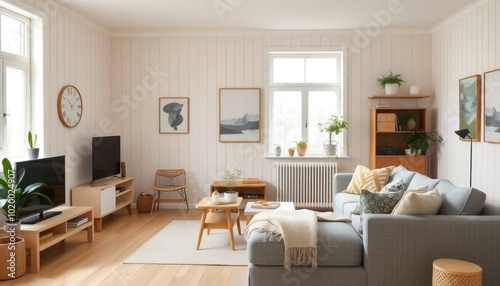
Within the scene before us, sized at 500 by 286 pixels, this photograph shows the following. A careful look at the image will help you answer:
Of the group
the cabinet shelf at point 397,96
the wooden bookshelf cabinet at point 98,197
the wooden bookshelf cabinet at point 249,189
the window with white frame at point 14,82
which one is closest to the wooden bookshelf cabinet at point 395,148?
the cabinet shelf at point 397,96

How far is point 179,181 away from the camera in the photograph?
20.4ft

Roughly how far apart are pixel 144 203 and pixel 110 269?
244 cm

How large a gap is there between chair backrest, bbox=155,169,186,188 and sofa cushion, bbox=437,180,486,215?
4009 millimetres

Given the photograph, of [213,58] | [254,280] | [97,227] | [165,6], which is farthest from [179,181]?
[254,280]

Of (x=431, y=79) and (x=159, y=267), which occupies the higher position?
(x=431, y=79)

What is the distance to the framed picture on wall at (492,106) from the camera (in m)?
4.24

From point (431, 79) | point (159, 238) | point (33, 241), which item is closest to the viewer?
A: point (33, 241)

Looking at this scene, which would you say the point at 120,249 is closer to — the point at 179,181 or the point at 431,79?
the point at 179,181

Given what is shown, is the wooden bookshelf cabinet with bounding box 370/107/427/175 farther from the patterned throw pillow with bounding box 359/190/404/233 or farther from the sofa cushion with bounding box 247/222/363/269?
the sofa cushion with bounding box 247/222/363/269

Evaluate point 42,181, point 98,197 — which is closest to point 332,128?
point 98,197

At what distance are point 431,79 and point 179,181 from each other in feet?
13.6

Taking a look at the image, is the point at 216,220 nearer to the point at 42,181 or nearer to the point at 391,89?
the point at 42,181

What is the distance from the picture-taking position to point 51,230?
4074 mm

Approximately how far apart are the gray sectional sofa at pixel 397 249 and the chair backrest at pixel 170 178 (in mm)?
3386
